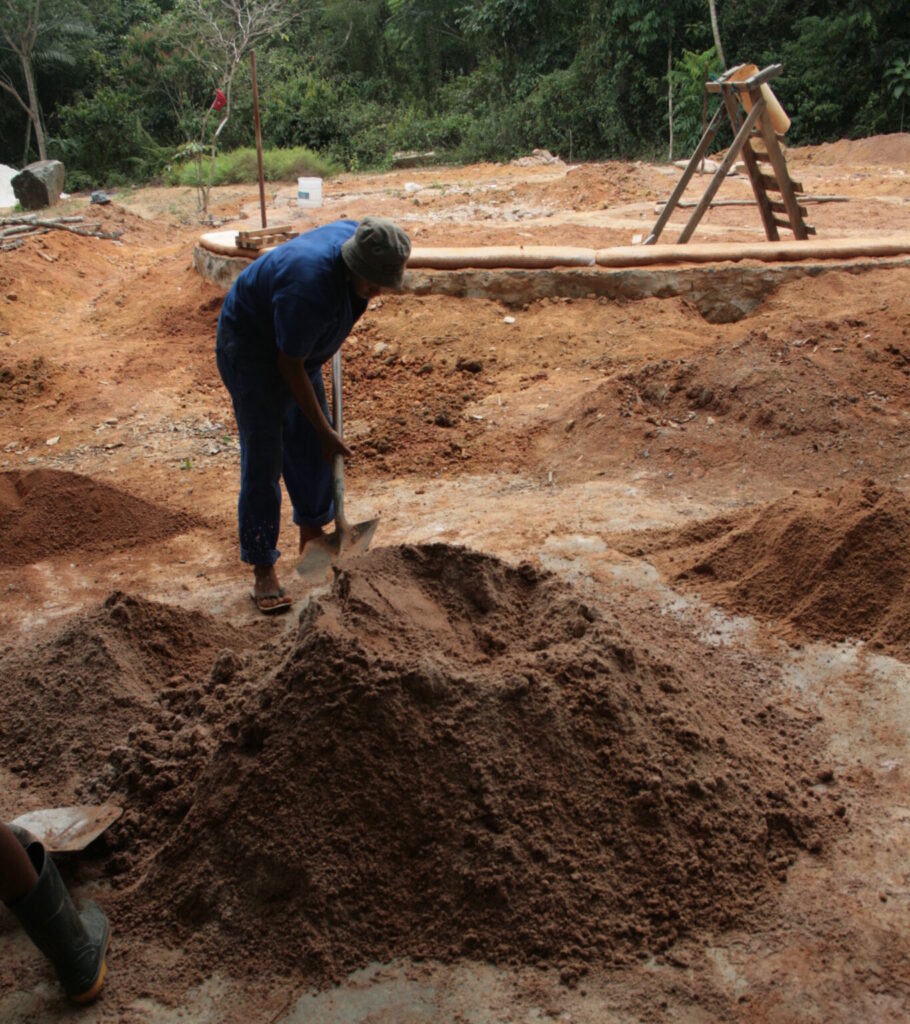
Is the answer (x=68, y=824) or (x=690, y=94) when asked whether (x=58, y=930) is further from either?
(x=690, y=94)

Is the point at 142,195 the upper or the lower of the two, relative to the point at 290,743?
lower

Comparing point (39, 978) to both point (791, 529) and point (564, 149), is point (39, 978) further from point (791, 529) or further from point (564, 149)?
point (564, 149)

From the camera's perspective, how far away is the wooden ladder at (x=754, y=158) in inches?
247

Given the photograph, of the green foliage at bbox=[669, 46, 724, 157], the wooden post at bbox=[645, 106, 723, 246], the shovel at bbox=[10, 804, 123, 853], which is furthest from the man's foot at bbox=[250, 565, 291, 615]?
the green foliage at bbox=[669, 46, 724, 157]

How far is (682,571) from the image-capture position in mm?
3354

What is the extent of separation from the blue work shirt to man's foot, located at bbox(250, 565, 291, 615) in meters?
0.80

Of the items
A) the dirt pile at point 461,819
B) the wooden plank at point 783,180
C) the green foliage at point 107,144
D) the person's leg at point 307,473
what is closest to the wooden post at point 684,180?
the wooden plank at point 783,180

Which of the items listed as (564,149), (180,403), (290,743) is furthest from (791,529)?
(564,149)

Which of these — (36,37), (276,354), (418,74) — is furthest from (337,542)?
(418,74)

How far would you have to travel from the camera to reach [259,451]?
Answer: 10.7 ft

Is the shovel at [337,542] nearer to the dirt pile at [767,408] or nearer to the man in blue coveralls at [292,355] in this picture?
the man in blue coveralls at [292,355]

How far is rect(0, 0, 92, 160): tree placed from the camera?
16.8m

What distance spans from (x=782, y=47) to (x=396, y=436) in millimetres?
13162

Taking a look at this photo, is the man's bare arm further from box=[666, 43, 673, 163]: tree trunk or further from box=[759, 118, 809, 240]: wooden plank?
box=[666, 43, 673, 163]: tree trunk
